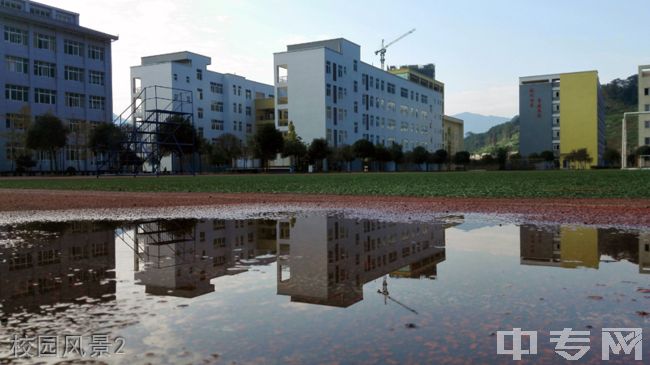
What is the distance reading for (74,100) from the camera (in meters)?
71.4

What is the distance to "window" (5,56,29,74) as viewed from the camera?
209ft

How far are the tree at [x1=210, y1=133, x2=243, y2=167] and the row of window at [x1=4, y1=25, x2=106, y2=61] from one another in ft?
64.3

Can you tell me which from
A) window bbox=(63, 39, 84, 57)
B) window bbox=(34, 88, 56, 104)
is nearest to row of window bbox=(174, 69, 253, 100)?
window bbox=(63, 39, 84, 57)

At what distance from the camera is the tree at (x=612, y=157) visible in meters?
115

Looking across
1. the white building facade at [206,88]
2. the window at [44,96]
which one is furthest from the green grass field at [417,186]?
the white building facade at [206,88]

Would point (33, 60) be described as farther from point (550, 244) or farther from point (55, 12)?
point (550, 244)

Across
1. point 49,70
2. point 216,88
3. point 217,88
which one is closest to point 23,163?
point 49,70

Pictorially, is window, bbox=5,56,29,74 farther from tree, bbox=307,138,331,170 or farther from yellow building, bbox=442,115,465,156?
yellow building, bbox=442,115,465,156

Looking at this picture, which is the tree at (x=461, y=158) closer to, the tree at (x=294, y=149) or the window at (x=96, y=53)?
the tree at (x=294, y=149)

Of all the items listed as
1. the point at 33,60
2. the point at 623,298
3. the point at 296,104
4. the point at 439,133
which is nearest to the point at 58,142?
the point at 33,60

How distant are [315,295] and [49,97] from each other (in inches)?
2883

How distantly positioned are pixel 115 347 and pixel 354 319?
146 centimetres

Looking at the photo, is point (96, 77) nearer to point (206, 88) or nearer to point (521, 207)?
point (206, 88)

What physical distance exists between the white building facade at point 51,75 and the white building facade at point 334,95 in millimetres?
25206
